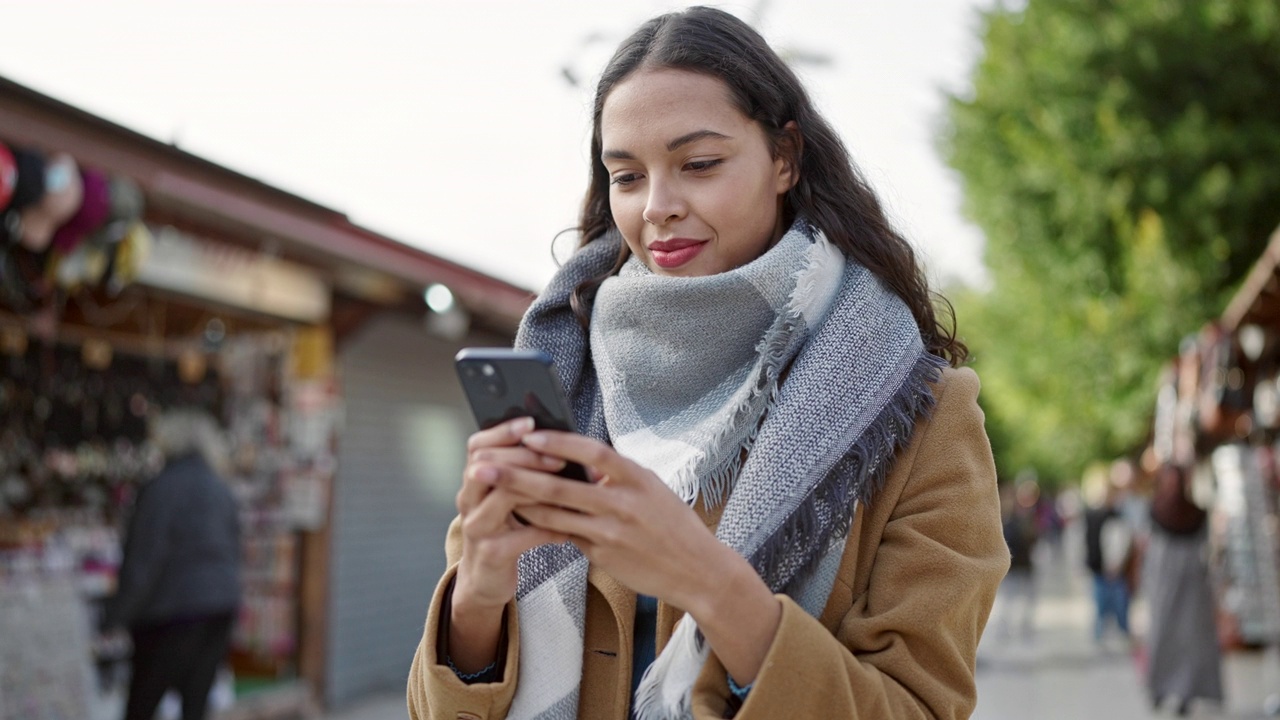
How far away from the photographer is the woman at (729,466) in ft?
4.22

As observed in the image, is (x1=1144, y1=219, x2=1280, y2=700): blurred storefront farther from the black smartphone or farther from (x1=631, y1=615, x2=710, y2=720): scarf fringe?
the black smartphone

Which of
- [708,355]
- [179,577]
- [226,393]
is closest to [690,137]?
[708,355]

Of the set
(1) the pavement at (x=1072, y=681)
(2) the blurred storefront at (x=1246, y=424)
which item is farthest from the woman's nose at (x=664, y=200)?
(2) the blurred storefront at (x=1246, y=424)

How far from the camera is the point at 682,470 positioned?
1.53 m

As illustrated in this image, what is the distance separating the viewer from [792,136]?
5.78 ft

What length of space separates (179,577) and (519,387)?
5.02 m

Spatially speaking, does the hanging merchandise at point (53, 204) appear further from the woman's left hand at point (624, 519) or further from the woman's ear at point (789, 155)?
the woman's left hand at point (624, 519)

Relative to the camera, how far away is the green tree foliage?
13.3 m

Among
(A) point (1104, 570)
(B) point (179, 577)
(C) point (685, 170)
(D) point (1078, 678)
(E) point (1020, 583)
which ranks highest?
(C) point (685, 170)

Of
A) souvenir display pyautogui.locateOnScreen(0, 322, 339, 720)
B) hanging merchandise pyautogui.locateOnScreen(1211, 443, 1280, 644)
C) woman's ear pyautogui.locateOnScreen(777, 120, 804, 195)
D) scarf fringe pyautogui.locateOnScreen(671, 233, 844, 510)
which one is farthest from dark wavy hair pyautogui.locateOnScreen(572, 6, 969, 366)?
hanging merchandise pyautogui.locateOnScreen(1211, 443, 1280, 644)

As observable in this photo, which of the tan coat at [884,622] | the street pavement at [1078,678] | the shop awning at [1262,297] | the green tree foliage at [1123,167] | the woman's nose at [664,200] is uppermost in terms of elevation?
the green tree foliage at [1123,167]

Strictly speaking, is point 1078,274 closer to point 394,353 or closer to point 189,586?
point 394,353

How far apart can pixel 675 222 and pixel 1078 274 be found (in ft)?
48.3

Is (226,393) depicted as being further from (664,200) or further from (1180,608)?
(1180,608)
